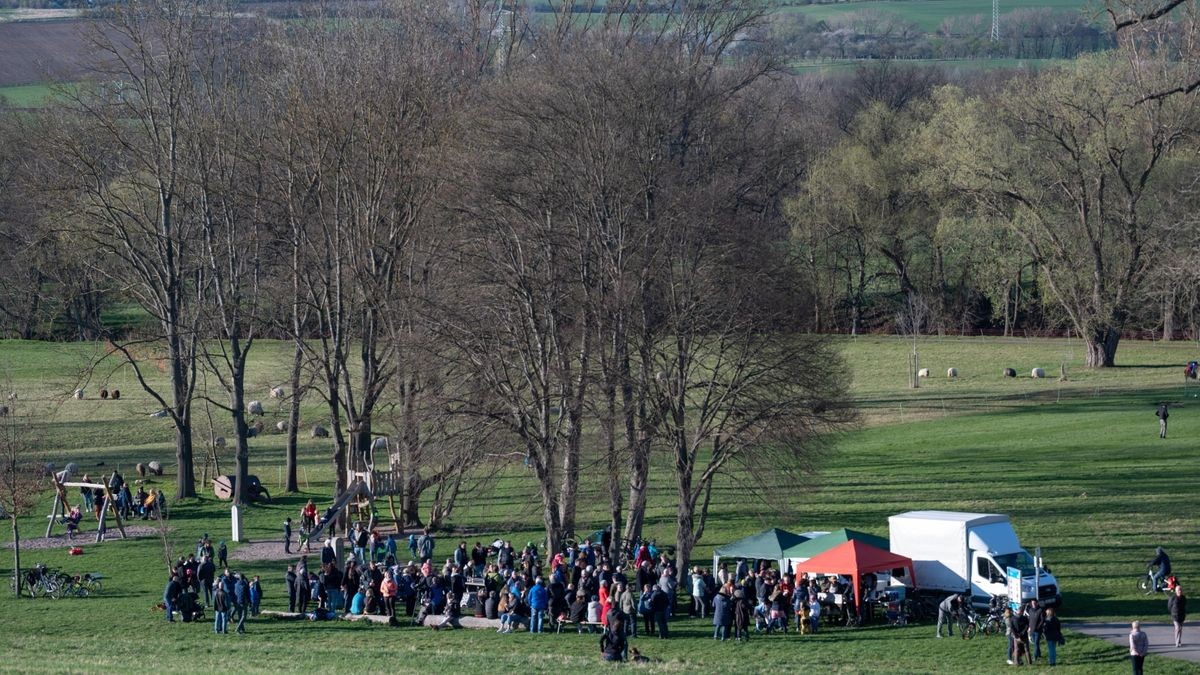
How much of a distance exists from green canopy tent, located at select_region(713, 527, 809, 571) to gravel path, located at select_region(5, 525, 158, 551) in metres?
18.3

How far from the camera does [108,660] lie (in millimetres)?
24125

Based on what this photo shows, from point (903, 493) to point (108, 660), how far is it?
87.1 ft

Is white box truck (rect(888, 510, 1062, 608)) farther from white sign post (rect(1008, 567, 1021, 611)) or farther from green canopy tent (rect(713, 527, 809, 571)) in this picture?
green canopy tent (rect(713, 527, 809, 571))

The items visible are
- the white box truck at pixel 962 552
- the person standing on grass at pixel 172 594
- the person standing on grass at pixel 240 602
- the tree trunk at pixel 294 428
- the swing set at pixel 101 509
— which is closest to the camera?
the person standing on grass at pixel 240 602

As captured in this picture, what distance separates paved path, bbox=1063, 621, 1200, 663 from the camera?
26000mm

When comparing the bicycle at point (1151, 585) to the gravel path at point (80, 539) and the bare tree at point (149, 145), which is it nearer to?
the gravel path at point (80, 539)

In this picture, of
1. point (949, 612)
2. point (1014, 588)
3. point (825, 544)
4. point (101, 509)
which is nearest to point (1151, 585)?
point (1014, 588)

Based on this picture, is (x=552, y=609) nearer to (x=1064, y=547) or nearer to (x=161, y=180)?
(x=1064, y=547)

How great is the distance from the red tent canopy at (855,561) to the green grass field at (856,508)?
1363 mm

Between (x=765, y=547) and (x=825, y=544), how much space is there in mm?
1821

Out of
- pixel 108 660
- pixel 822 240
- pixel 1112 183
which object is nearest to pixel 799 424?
pixel 108 660

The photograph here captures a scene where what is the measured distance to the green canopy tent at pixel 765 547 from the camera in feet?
106

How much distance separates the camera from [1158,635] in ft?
90.0

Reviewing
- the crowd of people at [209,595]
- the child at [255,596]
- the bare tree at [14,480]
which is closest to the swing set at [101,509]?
the bare tree at [14,480]
